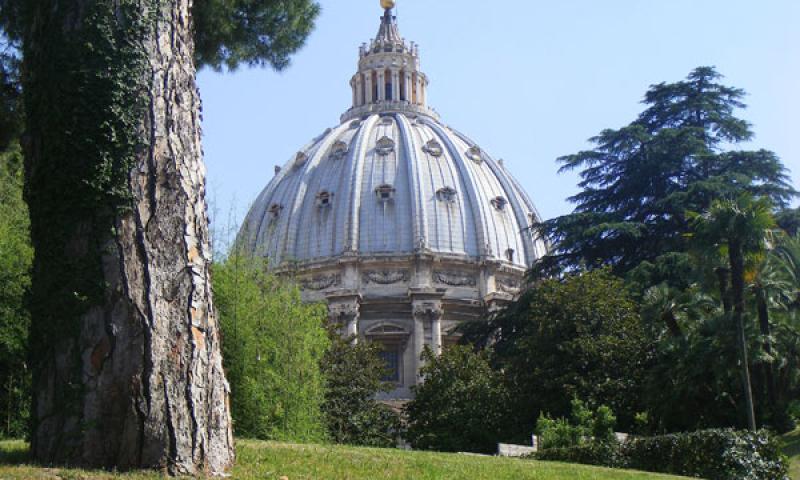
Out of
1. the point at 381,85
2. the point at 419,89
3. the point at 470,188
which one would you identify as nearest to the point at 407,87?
the point at 419,89

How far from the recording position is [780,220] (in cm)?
3381

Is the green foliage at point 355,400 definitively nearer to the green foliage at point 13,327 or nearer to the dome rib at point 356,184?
the green foliage at point 13,327

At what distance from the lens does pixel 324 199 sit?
77500mm

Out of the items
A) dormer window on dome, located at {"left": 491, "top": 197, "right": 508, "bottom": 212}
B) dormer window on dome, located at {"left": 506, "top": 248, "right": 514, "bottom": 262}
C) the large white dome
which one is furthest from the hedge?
dormer window on dome, located at {"left": 491, "top": 197, "right": 508, "bottom": 212}

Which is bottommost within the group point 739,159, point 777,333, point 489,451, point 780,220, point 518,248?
point 489,451

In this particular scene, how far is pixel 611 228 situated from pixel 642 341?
25.0 ft

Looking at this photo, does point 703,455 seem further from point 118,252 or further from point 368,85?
point 368,85

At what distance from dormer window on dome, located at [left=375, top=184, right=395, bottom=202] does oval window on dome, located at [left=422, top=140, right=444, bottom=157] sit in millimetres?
5421

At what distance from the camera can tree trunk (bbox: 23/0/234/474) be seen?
10266 mm

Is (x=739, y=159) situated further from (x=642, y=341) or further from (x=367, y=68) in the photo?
(x=367, y=68)

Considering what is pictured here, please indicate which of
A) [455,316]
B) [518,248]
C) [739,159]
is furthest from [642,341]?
[518,248]

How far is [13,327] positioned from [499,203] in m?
60.1

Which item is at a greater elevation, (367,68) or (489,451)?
(367,68)

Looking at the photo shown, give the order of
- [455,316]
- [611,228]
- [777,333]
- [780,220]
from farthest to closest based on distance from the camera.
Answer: [455,316]
[611,228]
[780,220]
[777,333]
